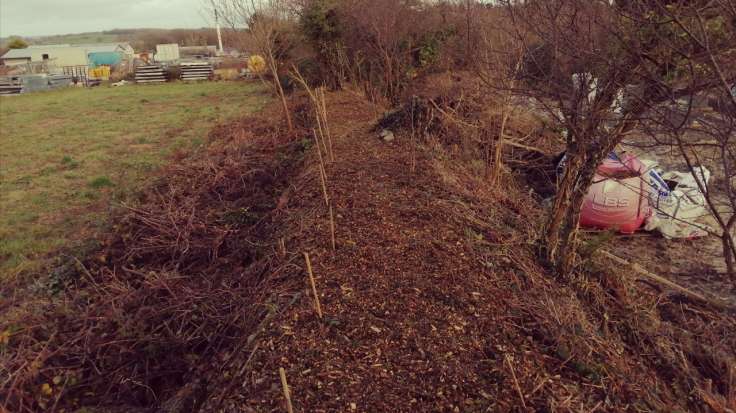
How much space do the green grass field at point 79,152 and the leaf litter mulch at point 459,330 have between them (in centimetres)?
372

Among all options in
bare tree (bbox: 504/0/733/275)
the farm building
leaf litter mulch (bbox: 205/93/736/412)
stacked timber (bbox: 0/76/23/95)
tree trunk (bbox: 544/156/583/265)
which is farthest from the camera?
the farm building

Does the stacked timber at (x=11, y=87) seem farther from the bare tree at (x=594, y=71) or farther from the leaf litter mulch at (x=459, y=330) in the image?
the bare tree at (x=594, y=71)

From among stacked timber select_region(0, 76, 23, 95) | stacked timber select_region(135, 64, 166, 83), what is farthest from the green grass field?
stacked timber select_region(135, 64, 166, 83)

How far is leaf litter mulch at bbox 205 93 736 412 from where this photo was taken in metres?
2.36

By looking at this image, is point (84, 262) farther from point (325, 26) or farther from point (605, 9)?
point (325, 26)

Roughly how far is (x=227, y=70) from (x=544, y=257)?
1140 inches

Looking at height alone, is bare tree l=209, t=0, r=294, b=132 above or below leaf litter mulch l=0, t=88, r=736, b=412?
above

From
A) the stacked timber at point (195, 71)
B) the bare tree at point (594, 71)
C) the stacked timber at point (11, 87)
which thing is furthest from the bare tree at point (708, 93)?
the stacked timber at point (11, 87)

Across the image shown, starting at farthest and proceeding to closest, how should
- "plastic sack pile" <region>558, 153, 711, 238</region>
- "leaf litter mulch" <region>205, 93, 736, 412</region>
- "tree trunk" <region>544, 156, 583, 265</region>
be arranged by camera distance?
"plastic sack pile" <region>558, 153, 711, 238</region>
"tree trunk" <region>544, 156, 583, 265</region>
"leaf litter mulch" <region>205, 93, 736, 412</region>

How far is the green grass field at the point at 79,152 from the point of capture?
20.2 ft

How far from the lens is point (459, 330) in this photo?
2.77 metres

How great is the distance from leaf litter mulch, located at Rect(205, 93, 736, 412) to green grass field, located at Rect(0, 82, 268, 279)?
3720 mm

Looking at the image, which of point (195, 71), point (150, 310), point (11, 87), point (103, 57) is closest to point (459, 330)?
point (150, 310)

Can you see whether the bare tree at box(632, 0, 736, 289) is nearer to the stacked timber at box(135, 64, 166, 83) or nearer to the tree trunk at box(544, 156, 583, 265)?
the tree trunk at box(544, 156, 583, 265)
